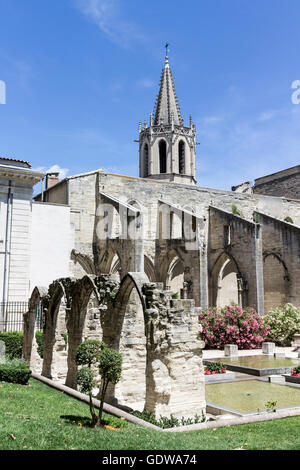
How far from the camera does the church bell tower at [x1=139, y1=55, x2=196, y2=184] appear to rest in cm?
3947

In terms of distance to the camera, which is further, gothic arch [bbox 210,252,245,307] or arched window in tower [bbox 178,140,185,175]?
arched window in tower [bbox 178,140,185,175]

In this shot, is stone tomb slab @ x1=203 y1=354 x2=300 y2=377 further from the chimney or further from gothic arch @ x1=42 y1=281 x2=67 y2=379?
the chimney

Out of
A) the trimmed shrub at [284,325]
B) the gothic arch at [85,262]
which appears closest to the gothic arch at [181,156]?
the gothic arch at [85,262]

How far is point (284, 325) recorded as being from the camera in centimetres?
2022

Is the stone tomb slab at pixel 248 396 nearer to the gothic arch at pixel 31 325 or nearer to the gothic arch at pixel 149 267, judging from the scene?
the gothic arch at pixel 31 325

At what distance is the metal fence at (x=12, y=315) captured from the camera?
17.8m

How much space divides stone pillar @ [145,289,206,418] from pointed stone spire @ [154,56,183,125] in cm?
3416

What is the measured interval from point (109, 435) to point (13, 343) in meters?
10.3

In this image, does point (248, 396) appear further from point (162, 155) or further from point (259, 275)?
point (162, 155)

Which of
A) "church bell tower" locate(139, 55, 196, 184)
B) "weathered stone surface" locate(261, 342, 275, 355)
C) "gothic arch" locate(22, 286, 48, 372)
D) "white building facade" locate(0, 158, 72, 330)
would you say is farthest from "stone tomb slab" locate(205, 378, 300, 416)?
"church bell tower" locate(139, 55, 196, 184)

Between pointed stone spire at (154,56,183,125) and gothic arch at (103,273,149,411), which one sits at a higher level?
pointed stone spire at (154,56,183,125)

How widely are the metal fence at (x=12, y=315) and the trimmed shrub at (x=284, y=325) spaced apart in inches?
440

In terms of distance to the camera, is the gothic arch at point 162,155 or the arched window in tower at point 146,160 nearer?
the gothic arch at point 162,155

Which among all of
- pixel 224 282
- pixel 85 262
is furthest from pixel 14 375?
pixel 224 282
